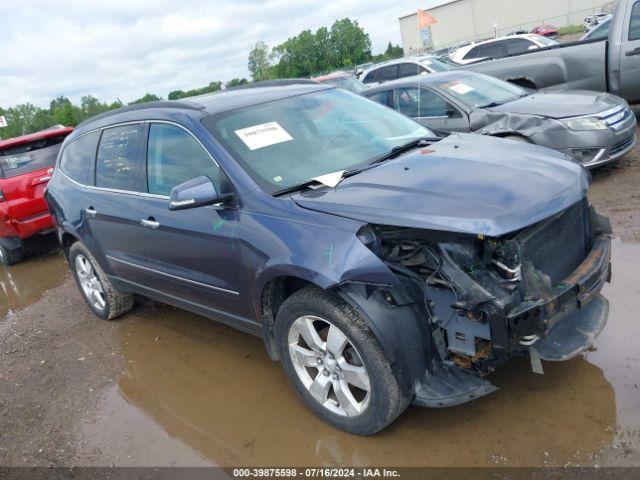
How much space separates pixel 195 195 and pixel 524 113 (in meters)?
4.61

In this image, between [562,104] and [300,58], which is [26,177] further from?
[300,58]

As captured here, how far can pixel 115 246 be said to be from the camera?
177 inches

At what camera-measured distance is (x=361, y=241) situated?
2.65 m

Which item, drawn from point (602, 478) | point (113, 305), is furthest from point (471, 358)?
point (113, 305)

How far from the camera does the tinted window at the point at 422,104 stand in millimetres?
7062

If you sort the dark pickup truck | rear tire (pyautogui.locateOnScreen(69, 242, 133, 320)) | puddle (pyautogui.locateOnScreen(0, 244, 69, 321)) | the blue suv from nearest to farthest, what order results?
1. the blue suv
2. rear tire (pyautogui.locateOnScreen(69, 242, 133, 320))
3. puddle (pyautogui.locateOnScreen(0, 244, 69, 321))
4. the dark pickup truck

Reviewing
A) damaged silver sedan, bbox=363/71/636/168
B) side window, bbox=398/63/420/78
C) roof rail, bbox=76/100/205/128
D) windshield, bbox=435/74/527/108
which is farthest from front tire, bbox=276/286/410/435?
side window, bbox=398/63/420/78

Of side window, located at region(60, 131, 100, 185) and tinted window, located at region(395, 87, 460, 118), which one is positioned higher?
side window, located at region(60, 131, 100, 185)

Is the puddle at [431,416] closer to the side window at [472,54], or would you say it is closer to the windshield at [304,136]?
the windshield at [304,136]

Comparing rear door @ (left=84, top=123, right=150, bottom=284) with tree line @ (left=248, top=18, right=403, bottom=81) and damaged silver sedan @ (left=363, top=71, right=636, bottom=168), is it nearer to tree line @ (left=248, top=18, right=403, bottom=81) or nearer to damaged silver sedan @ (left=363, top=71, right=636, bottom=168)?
damaged silver sedan @ (left=363, top=71, right=636, bottom=168)

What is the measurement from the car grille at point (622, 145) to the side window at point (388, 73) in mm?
7904

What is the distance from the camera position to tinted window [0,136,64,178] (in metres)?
7.87

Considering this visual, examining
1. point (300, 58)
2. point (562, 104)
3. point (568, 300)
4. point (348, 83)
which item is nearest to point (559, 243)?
point (568, 300)

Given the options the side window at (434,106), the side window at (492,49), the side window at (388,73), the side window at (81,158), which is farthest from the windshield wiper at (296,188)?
the side window at (492,49)
